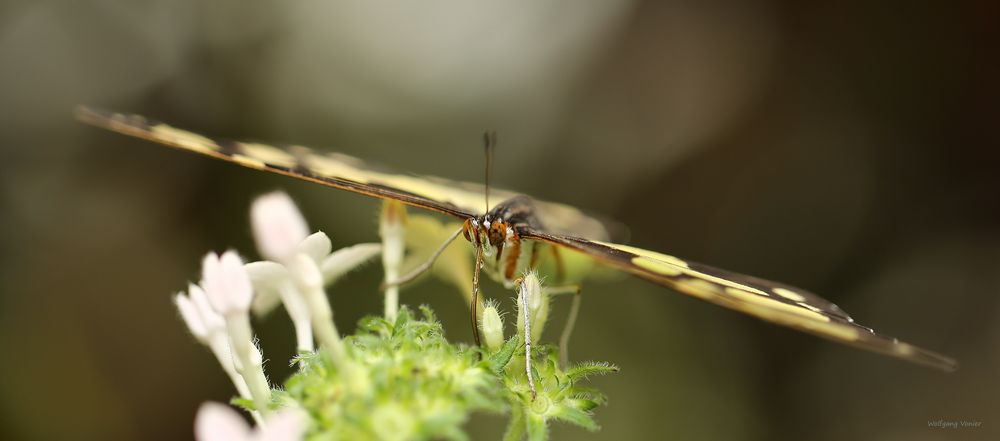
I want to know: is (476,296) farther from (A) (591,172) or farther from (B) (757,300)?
(A) (591,172)

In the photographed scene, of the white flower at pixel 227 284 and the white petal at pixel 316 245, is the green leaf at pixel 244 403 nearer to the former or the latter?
the white flower at pixel 227 284

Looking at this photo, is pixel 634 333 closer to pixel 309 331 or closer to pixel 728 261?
pixel 728 261

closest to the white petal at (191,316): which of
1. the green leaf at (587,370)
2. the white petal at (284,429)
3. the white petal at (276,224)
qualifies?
the white petal at (276,224)

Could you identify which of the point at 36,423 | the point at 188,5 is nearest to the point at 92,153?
the point at 188,5

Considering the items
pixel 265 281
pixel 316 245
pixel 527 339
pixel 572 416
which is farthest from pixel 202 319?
pixel 572 416

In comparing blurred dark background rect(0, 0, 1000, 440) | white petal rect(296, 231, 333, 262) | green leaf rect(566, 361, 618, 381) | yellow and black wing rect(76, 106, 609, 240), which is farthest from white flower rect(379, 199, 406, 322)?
blurred dark background rect(0, 0, 1000, 440)

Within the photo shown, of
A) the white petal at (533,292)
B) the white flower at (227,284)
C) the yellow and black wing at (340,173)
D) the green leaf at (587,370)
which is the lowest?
the green leaf at (587,370)

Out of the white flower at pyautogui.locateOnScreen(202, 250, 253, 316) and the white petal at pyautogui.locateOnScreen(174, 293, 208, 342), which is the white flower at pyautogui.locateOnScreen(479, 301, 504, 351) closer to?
the white flower at pyautogui.locateOnScreen(202, 250, 253, 316)
